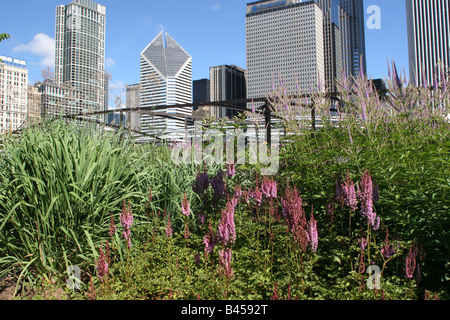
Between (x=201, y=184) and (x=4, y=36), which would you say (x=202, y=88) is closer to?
(x=4, y=36)

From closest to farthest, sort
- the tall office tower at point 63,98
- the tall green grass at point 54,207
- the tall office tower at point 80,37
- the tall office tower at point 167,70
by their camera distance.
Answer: the tall green grass at point 54,207 < the tall office tower at point 63,98 < the tall office tower at point 167,70 < the tall office tower at point 80,37

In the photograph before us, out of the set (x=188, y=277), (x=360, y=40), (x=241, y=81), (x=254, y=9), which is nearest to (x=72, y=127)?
(x=188, y=277)

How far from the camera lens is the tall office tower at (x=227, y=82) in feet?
437

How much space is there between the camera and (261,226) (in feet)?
8.89

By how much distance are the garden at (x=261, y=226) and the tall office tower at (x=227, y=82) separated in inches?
5170

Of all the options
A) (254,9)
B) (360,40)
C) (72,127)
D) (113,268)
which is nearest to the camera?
(113,268)

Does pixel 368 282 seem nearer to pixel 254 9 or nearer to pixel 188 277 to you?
pixel 188 277

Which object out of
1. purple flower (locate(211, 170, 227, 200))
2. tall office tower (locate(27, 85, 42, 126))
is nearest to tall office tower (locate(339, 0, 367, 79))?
tall office tower (locate(27, 85, 42, 126))

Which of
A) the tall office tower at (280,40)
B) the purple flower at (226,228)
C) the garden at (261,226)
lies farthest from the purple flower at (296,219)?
the tall office tower at (280,40)

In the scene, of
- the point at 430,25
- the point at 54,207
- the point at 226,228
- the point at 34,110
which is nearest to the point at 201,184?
the point at 226,228

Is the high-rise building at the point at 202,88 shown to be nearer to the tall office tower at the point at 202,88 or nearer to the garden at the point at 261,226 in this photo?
the tall office tower at the point at 202,88

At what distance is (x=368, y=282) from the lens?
193cm

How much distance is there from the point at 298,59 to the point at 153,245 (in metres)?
81.9
